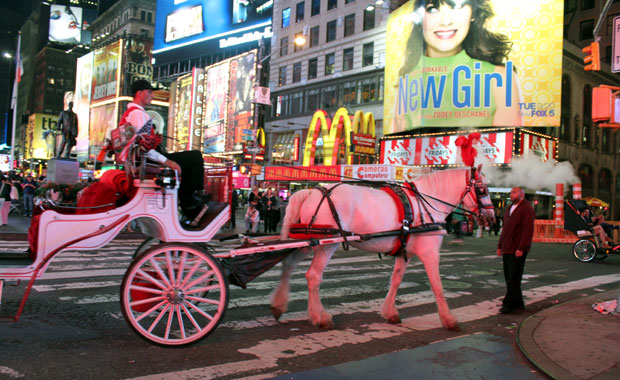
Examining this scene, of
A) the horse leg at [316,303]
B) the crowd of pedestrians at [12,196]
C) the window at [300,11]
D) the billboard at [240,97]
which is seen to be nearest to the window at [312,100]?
the billboard at [240,97]

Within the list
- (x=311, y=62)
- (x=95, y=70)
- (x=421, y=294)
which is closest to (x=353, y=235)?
(x=421, y=294)

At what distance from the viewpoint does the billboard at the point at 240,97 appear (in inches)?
1825

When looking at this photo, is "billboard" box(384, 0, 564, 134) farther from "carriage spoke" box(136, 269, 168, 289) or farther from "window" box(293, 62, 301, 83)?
"carriage spoke" box(136, 269, 168, 289)

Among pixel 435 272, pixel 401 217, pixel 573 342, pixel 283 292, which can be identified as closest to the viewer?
pixel 573 342

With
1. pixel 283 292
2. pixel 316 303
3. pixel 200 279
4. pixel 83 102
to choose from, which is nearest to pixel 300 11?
pixel 83 102

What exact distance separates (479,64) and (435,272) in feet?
92.2

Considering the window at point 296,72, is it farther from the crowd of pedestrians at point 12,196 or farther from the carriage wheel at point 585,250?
the carriage wheel at point 585,250

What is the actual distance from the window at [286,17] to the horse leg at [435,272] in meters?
49.5

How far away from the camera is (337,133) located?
38594 millimetres

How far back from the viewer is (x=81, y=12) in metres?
122

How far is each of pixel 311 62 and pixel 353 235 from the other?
4516cm

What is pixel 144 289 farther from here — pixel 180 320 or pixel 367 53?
pixel 367 53

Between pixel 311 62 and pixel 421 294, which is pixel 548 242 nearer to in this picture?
pixel 421 294

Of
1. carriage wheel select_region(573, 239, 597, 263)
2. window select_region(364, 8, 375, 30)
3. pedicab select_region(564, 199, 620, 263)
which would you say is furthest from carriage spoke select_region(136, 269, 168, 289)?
window select_region(364, 8, 375, 30)
